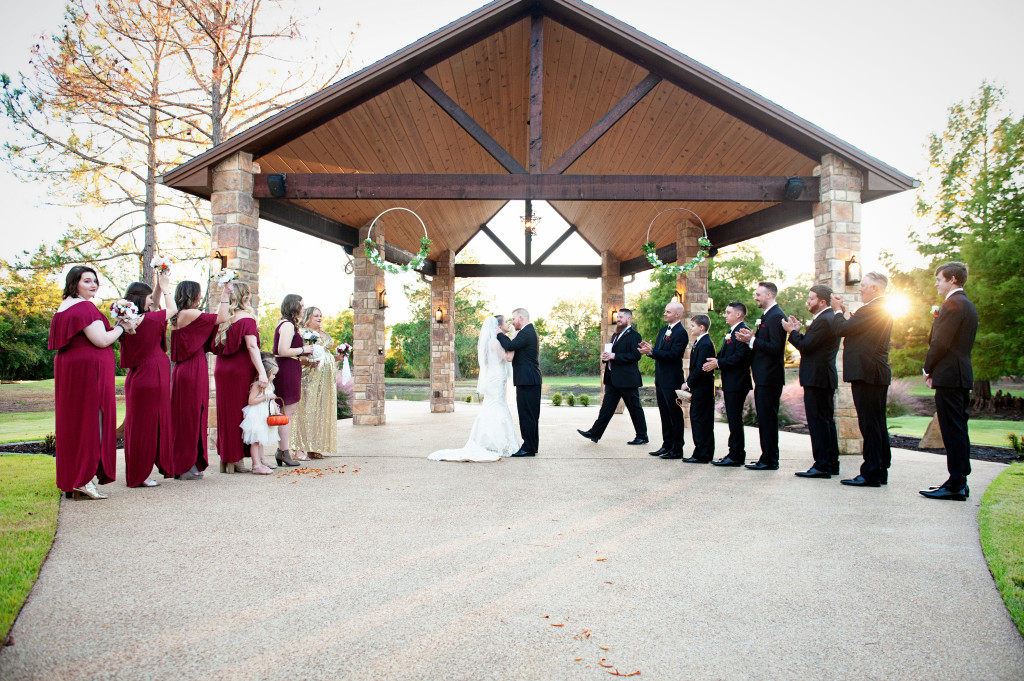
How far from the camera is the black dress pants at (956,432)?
511 centimetres

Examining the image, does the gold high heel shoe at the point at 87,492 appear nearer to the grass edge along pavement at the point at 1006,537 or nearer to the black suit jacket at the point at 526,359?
the black suit jacket at the point at 526,359

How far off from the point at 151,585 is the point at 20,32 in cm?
1471

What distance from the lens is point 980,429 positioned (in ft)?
44.4

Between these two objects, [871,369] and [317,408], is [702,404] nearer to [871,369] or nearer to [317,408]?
[871,369]

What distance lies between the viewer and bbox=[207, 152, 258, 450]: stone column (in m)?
7.84

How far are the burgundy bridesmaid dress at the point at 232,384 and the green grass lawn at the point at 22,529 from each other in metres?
1.45

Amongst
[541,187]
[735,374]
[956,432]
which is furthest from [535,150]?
[956,432]

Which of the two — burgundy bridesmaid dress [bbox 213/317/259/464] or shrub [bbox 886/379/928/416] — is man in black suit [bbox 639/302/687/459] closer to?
burgundy bridesmaid dress [bbox 213/317/259/464]

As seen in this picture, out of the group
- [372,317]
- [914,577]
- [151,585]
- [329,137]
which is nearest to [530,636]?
[151,585]

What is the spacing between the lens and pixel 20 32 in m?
12.6

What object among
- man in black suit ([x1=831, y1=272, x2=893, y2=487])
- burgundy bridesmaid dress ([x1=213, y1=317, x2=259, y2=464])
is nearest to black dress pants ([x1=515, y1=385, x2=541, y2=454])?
burgundy bridesmaid dress ([x1=213, y1=317, x2=259, y2=464])

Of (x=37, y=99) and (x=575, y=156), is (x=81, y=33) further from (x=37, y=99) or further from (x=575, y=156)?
(x=575, y=156)

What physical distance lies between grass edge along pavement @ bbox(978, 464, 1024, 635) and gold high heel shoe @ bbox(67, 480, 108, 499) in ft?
20.3

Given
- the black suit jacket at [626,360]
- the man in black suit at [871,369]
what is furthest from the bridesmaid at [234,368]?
the man in black suit at [871,369]
